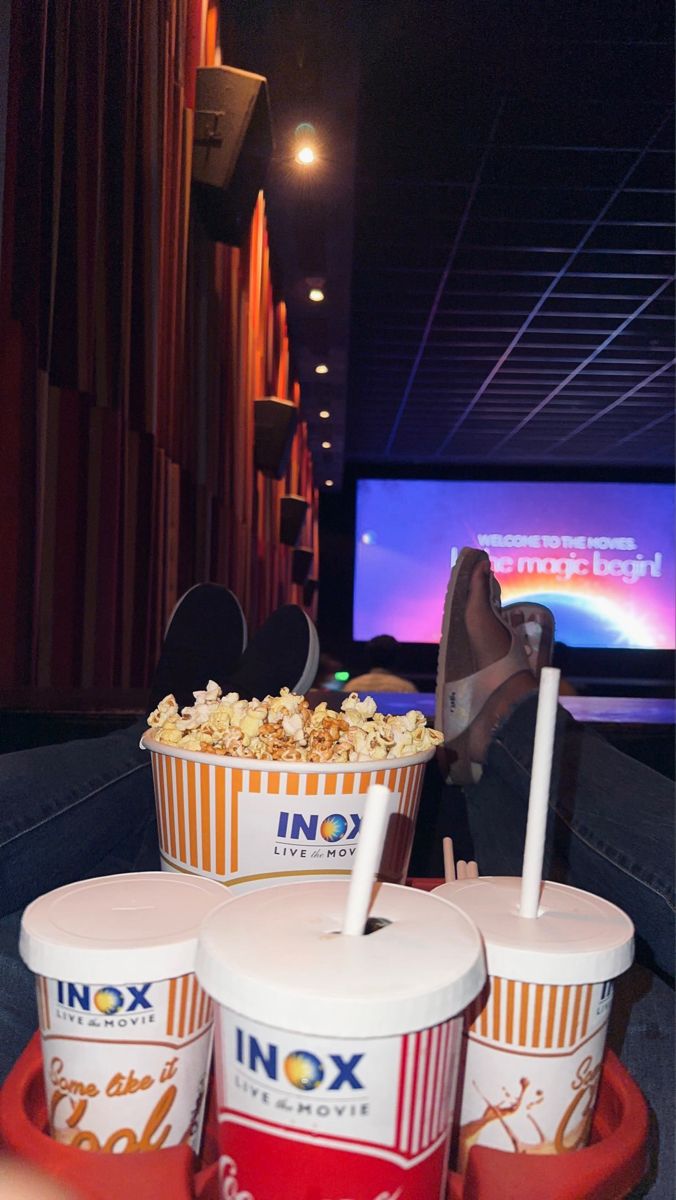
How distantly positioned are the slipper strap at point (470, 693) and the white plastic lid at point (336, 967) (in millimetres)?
712

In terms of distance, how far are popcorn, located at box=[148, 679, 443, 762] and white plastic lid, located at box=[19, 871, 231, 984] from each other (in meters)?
0.10

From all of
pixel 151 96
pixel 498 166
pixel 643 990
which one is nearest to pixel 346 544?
pixel 498 166

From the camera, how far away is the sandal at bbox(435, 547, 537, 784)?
1.04 meters

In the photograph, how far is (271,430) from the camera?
412cm

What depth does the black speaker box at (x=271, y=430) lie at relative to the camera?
4.05 metres

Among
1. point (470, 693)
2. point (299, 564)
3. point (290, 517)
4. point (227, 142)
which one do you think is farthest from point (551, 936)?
point (299, 564)

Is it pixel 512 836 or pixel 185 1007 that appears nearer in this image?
pixel 185 1007

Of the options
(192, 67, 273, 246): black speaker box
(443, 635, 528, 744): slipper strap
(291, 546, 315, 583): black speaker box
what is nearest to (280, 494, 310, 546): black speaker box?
(291, 546, 315, 583): black speaker box

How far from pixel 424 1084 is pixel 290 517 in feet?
18.6

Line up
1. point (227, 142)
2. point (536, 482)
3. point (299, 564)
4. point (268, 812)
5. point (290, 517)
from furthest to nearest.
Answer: point (536, 482) → point (299, 564) → point (290, 517) → point (227, 142) → point (268, 812)

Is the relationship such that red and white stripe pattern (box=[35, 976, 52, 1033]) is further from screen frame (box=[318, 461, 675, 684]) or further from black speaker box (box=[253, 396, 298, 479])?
screen frame (box=[318, 461, 675, 684])

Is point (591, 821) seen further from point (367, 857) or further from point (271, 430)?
point (271, 430)

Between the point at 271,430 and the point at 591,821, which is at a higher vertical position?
the point at 271,430

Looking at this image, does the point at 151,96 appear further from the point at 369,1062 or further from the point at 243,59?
the point at 369,1062
